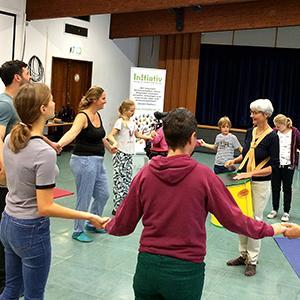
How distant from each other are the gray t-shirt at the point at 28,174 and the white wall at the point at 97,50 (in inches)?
286

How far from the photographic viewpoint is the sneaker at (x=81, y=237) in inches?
166

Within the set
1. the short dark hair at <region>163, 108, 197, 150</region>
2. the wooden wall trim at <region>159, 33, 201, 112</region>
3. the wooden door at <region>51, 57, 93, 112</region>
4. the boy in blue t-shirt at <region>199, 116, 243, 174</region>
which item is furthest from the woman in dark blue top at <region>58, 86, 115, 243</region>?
the wooden wall trim at <region>159, 33, 201, 112</region>

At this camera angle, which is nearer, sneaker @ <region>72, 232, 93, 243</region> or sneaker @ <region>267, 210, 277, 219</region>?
sneaker @ <region>72, 232, 93, 243</region>

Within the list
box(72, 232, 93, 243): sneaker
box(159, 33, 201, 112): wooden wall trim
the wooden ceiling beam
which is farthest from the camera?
box(159, 33, 201, 112): wooden wall trim

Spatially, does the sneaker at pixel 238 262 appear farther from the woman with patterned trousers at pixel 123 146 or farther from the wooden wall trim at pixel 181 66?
the wooden wall trim at pixel 181 66

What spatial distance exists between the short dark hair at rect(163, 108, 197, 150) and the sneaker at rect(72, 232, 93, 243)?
8.75ft

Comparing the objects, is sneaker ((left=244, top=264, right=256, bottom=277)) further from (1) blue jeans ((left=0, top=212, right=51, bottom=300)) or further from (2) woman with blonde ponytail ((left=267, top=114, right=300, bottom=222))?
(1) blue jeans ((left=0, top=212, right=51, bottom=300))

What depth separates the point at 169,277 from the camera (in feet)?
5.72

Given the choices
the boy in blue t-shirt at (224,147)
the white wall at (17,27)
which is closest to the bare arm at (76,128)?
the boy in blue t-shirt at (224,147)

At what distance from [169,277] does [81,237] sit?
2618 mm

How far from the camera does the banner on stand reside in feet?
33.0

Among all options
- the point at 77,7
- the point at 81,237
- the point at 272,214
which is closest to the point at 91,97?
the point at 81,237

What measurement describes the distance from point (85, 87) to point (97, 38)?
121 centimetres

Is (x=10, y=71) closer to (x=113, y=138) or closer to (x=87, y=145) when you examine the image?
(x=87, y=145)
